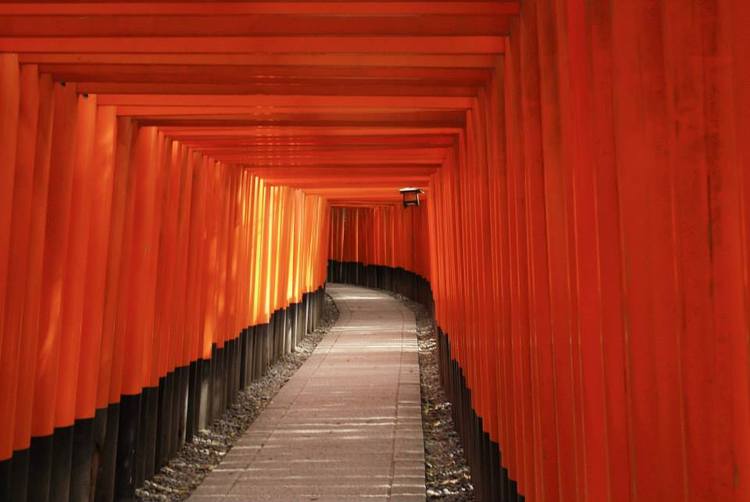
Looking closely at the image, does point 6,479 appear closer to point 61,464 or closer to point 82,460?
point 61,464

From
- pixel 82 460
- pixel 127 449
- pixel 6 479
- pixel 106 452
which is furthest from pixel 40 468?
pixel 127 449

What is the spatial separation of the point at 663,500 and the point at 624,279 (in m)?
0.55

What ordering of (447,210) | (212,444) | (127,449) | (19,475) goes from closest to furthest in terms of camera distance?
(19,475), (127,449), (212,444), (447,210)

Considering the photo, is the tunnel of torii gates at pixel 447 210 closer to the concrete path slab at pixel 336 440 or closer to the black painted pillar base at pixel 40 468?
the black painted pillar base at pixel 40 468

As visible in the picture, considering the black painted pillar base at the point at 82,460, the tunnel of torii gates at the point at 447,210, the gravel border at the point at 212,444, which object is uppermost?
the tunnel of torii gates at the point at 447,210

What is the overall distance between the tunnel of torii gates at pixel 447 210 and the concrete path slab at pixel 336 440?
26.5 inches

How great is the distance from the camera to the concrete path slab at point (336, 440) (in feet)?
20.1

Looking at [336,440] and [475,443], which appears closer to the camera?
[475,443]

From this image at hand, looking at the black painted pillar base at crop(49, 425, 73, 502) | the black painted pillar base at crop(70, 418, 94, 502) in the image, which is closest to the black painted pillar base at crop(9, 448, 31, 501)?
the black painted pillar base at crop(49, 425, 73, 502)

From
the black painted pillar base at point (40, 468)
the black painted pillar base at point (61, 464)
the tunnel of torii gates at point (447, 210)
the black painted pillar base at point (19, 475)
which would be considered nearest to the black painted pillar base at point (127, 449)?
the tunnel of torii gates at point (447, 210)

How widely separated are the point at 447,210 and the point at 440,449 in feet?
8.35

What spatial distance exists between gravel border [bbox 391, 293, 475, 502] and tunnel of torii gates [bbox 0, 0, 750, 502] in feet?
1.37

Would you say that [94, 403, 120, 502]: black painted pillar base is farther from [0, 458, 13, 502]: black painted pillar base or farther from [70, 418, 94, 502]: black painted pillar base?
[0, 458, 13, 502]: black painted pillar base

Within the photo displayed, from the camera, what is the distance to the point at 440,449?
758 centimetres
